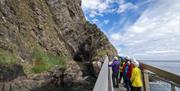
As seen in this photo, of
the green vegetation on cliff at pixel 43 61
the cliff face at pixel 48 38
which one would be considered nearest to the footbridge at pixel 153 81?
the cliff face at pixel 48 38

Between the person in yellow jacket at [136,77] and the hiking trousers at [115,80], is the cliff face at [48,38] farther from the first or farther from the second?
the person in yellow jacket at [136,77]

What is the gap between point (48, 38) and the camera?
4291 centimetres

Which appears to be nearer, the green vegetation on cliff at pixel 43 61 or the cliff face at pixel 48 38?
the cliff face at pixel 48 38

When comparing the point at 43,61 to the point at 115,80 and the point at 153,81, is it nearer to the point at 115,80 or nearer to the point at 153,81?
the point at 115,80

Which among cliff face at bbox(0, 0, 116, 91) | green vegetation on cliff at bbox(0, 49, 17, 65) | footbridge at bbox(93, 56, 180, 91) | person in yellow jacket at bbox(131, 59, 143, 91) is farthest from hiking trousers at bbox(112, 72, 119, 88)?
green vegetation on cliff at bbox(0, 49, 17, 65)

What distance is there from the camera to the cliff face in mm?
34219

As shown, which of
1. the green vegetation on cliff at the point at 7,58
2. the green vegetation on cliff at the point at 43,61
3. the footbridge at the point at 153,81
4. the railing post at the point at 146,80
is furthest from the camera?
the green vegetation on cliff at the point at 43,61

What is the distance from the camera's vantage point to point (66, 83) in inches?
1281

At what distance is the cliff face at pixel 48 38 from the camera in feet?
112

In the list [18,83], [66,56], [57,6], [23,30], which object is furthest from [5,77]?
[57,6]

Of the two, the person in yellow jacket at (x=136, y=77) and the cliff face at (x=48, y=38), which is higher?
the cliff face at (x=48, y=38)

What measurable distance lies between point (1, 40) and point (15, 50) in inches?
76.1

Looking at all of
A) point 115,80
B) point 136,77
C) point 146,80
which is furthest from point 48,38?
point 146,80

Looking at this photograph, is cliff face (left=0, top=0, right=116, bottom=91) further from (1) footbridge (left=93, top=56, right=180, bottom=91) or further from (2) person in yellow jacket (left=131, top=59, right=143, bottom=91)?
(1) footbridge (left=93, top=56, right=180, bottom=91)
